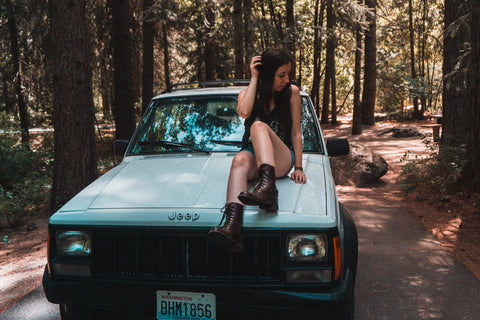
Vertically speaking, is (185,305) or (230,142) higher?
(230,142)

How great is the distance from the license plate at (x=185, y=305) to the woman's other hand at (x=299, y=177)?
1.11 metres

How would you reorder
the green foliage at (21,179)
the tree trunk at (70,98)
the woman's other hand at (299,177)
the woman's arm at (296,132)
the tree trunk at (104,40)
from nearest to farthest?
the woman's other hand at (299,177), the woman's arm at (296,132), the tree trunk at (70,98), the green foliage at (21,179), the tree trunk at (104,40)

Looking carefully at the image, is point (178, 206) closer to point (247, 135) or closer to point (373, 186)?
point (247, 135)

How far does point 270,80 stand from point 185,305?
1910 mm

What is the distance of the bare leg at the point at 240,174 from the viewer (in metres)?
2.80

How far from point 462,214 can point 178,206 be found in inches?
204

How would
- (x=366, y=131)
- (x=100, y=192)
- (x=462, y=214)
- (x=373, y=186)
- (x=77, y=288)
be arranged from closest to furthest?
(x=77, y=288) < (x=100, y=192) < (x=462, y=214) < (x=373, y=186) < (x=366, y=131)

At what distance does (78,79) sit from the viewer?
22.4 feet

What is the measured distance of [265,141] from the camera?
317 cm

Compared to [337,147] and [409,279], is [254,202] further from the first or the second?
[409,279]

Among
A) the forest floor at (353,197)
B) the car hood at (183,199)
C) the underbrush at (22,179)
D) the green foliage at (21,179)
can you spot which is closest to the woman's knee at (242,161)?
the car hood at (183,199)

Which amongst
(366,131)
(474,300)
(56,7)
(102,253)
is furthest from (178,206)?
(366,131)

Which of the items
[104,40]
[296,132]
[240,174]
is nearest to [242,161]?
[240,174]

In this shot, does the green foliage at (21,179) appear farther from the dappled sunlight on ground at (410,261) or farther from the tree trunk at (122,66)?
the dappled sunlight on ground at (410,261)
